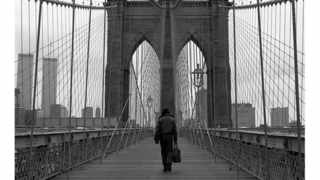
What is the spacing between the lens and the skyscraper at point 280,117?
10876 millimetres

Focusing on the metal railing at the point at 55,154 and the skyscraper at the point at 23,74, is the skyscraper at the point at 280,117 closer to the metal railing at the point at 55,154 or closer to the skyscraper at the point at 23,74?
the metal railing at the point at 55,154

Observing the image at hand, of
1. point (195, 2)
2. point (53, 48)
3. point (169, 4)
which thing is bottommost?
point (53, 48)

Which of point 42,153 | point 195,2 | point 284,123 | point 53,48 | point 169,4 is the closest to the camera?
point 42,153

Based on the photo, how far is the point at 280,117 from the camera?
460 inches

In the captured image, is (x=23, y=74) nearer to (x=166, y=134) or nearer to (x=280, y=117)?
(x=166, y=134)

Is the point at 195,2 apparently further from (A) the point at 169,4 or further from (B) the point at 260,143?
(B) the point at 260,143

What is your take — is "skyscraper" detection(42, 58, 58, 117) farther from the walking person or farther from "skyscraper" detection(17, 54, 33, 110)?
the walking person

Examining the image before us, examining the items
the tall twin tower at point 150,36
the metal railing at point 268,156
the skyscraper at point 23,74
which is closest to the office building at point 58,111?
the skyscraper at point 23,74

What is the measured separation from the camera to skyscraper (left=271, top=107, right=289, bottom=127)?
10.9 metres

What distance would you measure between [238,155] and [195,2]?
41389 mm

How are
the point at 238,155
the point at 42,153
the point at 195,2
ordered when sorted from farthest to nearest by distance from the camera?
the point at 195,2
the point at 238,155
the point at 42,153

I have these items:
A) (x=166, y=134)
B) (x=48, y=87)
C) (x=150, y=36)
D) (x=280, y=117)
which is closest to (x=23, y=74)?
(x=166, y=134)
